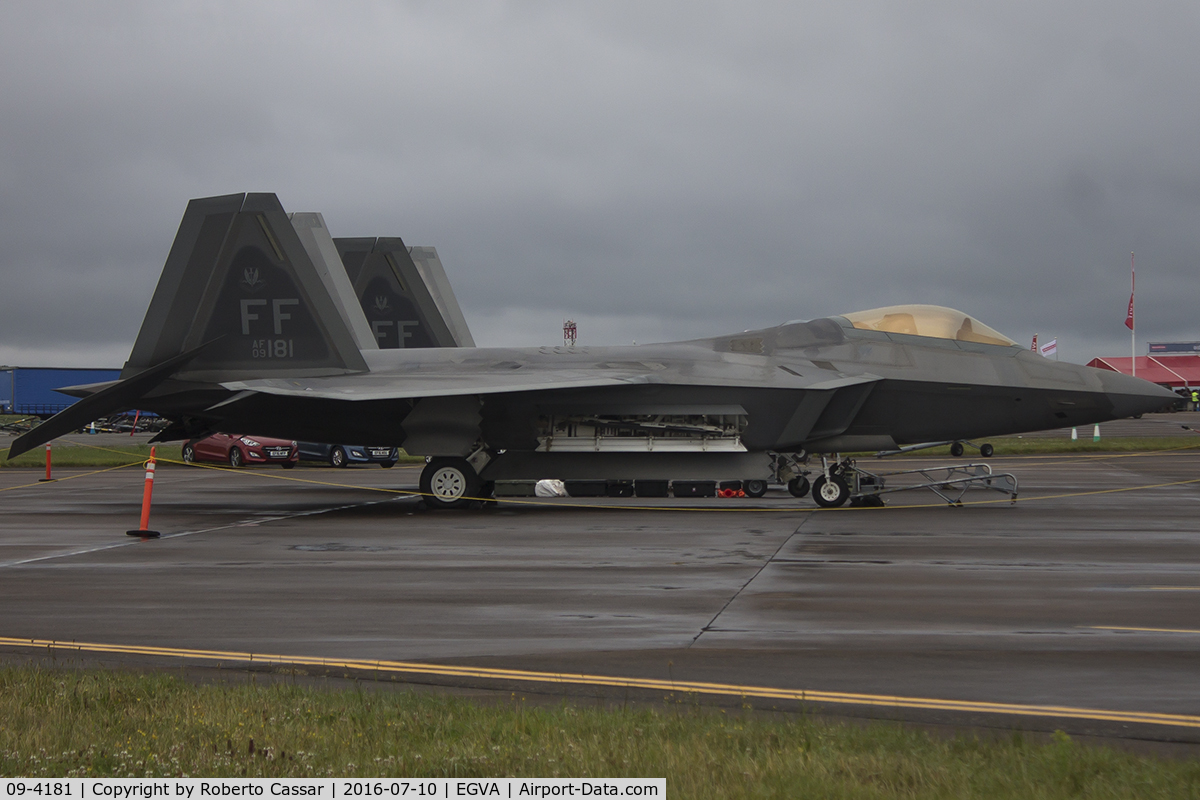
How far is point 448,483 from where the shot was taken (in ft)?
60.6

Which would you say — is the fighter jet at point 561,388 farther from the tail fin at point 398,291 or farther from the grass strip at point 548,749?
the grass strip at point 548,749

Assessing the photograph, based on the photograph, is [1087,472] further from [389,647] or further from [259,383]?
[389,647]

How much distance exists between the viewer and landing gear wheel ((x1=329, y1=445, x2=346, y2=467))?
34562 mm

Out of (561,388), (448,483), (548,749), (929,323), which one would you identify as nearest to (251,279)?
(448,483)

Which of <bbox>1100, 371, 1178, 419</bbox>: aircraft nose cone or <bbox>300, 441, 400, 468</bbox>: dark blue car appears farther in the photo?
<bbox>300, 441, 400, 468</bbox>: dark blue car

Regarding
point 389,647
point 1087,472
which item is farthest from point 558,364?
point 1087,472

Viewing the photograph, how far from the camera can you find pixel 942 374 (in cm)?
1780

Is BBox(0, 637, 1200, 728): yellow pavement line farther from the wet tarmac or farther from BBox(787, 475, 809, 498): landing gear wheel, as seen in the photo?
BBox(787, 475, 809, 498): landing gear wheel

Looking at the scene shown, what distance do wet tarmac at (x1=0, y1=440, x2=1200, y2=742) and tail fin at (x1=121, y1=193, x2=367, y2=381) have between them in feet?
10.2

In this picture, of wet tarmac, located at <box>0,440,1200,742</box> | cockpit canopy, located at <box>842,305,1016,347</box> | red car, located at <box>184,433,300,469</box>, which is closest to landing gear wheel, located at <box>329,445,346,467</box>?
red car, located at <box>184,433,300,469</box>

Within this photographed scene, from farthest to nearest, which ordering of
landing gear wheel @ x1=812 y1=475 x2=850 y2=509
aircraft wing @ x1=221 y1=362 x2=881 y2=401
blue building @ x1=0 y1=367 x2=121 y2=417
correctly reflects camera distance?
blue building @ x1=0 y1=367 x2=121 y2=417 < landing gear wheel @ x1=812 y1=475 x2=850 y2=509 < aircraft wing @ x1=221 y1=362 x2=881 y2=401

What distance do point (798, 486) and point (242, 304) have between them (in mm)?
11115

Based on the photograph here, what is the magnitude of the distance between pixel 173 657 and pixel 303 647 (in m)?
0.84

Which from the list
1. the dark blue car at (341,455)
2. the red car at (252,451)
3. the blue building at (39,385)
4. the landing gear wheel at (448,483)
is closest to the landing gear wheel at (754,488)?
the landing gear wheel at (448,483)
